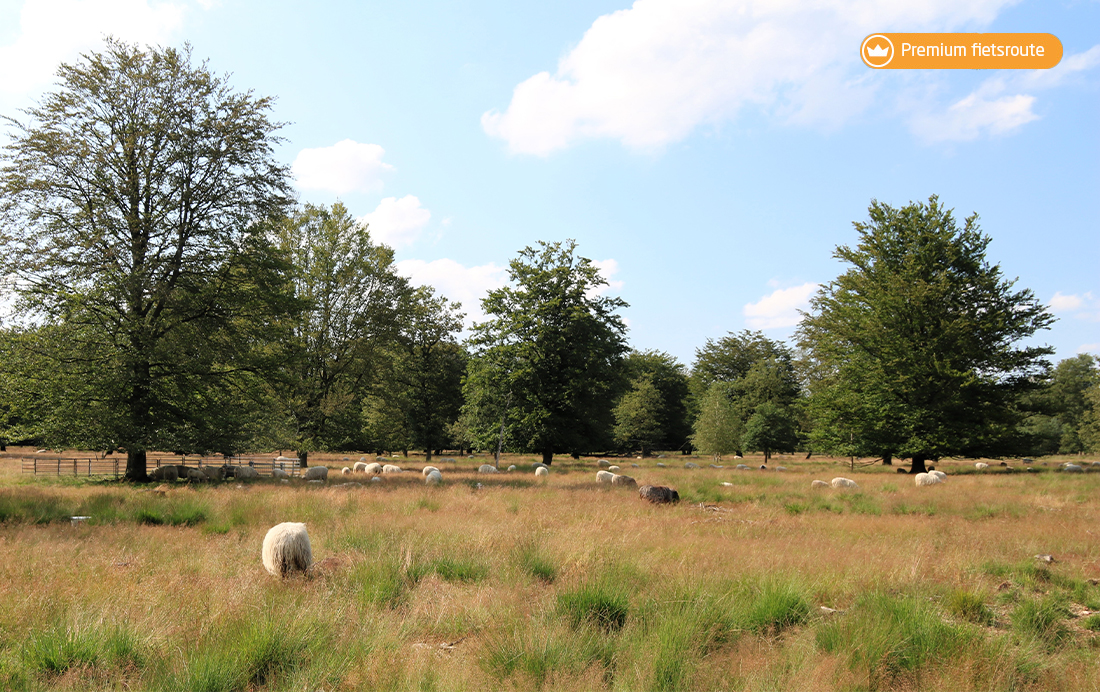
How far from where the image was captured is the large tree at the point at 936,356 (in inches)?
1065

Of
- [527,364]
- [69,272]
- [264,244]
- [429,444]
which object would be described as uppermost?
[264,244]

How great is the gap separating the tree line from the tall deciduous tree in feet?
0.41

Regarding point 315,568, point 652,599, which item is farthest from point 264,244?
point 652,599

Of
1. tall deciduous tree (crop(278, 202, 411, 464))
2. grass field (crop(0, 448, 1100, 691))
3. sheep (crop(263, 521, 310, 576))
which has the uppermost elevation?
tall deciduous tree (crop(278, 202, 411, 464))

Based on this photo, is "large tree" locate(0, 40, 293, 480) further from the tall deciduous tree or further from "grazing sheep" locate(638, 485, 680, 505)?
"grazing sheep" locate(638, 485, 680, 505)

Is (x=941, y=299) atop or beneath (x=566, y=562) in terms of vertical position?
atop

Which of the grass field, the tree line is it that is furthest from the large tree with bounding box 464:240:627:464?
the grass field

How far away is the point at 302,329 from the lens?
3055 centimetres

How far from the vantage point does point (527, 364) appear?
30688 millimetres

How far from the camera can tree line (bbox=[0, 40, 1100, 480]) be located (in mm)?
18734

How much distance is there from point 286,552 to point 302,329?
2598cm

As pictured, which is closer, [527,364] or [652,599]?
[652,599]

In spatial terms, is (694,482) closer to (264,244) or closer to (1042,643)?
(1042,643)

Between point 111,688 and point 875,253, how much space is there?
35654 millimetres
